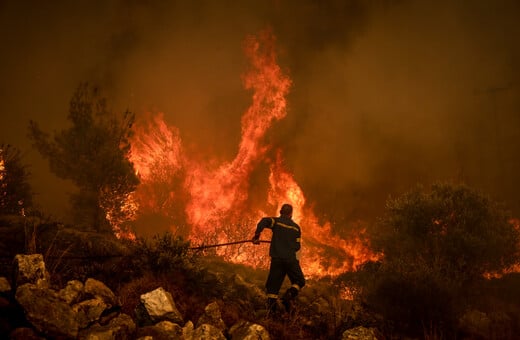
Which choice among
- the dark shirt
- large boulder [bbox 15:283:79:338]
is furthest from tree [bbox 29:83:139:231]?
large boulder [bbox 15:283:79:338]

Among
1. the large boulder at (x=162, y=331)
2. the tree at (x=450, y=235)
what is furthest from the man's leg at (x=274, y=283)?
the tree at (x=450, y=235)

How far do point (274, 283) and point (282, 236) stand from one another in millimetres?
1119

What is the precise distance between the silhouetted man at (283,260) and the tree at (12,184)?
721 inches

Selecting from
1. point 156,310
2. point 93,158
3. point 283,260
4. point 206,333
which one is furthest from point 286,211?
point 93,158

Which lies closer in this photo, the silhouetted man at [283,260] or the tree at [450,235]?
the silhouetted man at [283,260]

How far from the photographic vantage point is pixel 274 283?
762cm

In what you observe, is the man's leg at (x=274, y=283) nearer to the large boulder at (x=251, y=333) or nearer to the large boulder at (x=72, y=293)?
the large boulder at (x=251, y=333)

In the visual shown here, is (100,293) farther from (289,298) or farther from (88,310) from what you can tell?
(289,298)

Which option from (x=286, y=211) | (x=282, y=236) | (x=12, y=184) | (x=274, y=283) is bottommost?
(x=274, y=283)

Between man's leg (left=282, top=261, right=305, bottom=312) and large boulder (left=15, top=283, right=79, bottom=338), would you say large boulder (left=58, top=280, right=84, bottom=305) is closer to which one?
large boulder (left=15, top=283, right=79, bottom=338)

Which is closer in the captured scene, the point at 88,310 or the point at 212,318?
the point at 88,310

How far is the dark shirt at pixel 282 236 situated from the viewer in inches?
307

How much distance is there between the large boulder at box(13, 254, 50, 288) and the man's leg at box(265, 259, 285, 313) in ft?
14.9

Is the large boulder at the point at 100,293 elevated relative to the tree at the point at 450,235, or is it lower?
lower
